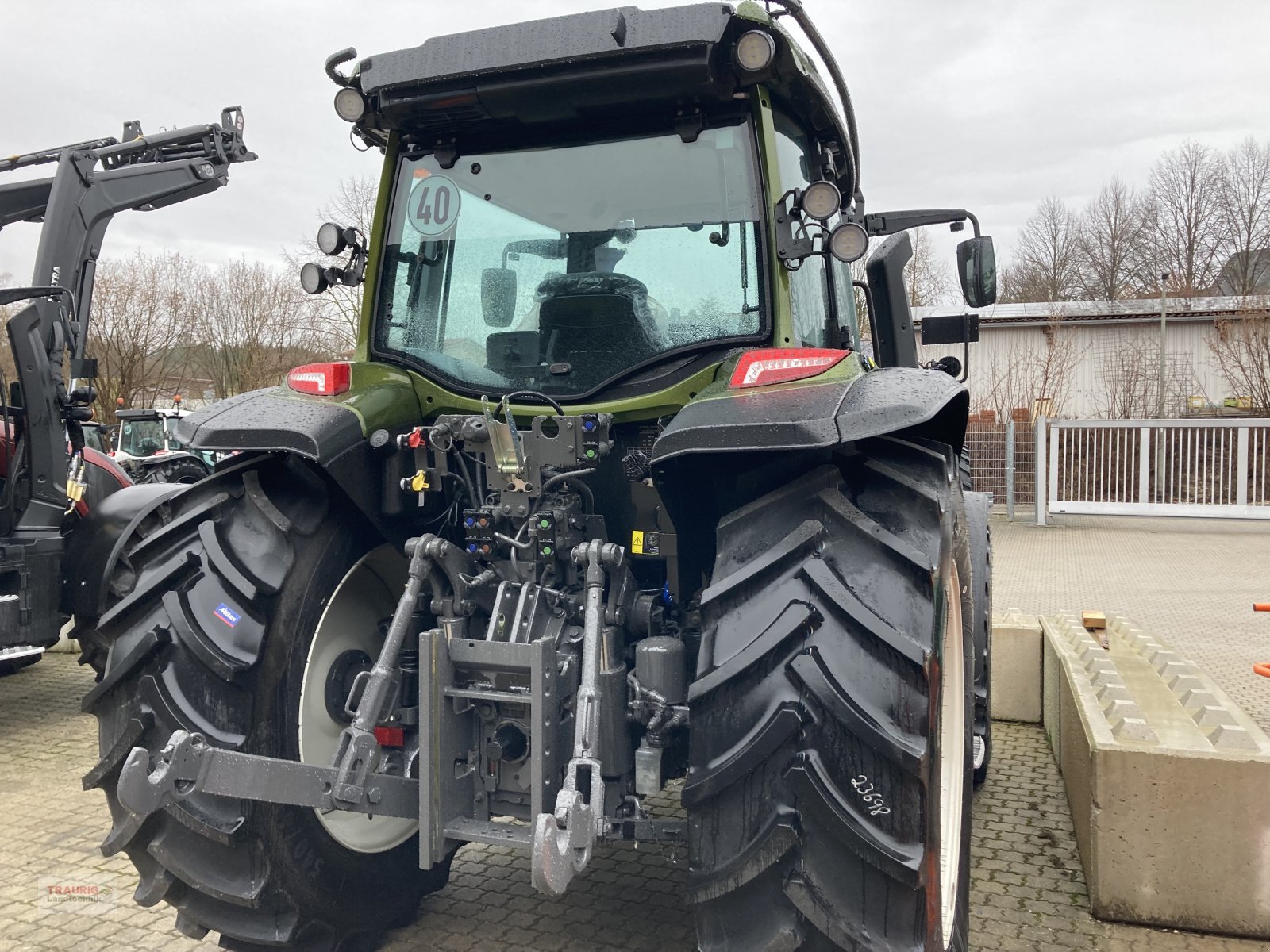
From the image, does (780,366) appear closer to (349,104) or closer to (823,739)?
(823,739)

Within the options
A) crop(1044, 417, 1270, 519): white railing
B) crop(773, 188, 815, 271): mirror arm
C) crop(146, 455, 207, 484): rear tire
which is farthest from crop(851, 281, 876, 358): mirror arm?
crop(146, 455, 207, 484): rear tire

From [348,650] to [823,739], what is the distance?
5.37ft

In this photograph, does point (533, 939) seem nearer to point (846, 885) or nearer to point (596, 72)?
point (846, 885)

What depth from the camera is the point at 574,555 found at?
107 inches

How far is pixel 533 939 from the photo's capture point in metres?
3.34

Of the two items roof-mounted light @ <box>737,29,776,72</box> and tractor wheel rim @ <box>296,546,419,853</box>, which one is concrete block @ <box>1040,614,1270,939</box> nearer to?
tractor wheel rim @ <box>296,546,419,853</box>

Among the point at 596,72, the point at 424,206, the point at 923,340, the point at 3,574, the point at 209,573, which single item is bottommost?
the point at 3,574

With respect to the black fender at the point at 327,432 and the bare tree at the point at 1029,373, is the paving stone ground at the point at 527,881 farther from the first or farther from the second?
the bare tree at the point at 1029,373

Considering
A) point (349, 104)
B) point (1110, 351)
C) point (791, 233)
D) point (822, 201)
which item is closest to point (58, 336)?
point (349, 104)

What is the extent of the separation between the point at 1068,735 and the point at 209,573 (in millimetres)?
3587

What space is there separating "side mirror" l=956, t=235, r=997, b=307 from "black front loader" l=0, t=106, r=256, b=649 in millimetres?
5339

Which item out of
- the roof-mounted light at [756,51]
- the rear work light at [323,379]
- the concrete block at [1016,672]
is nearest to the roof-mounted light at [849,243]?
the roof-mounted light at [756,51]

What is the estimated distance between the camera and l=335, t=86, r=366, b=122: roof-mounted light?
10.6 feet

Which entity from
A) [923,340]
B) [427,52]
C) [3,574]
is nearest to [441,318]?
[427,52]
